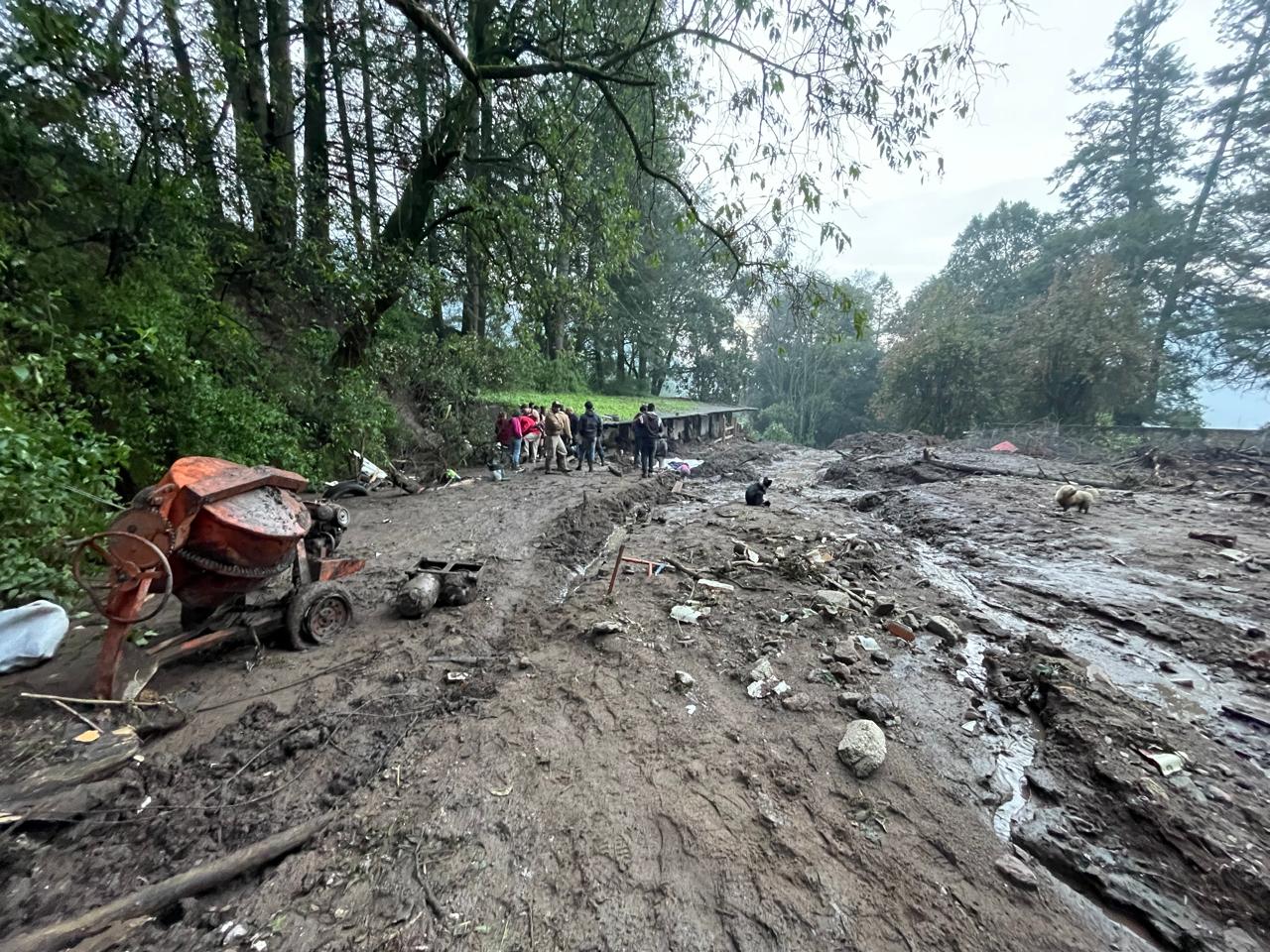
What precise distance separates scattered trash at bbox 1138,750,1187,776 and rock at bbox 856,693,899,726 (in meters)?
1.40

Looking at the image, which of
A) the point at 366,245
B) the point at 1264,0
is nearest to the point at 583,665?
the point at 366,245

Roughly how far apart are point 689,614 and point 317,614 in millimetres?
3368

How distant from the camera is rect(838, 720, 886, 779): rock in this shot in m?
2.87

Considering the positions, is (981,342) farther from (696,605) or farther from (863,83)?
(696,605)

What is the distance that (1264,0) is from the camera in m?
23.3

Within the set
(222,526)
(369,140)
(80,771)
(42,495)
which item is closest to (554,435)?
(369,140)

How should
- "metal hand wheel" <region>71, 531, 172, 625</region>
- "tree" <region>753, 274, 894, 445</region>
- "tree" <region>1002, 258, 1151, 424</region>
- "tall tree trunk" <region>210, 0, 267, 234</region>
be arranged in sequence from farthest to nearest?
"tree" <region>753, 274, 894, 445</region> → "tree" <region>1002, 258, 1151, 424</region> → "tall tree trunk" <region>210, 0, 267, 234</region> → "metal hand wheel" <region>71, 531, 172, 625</region>

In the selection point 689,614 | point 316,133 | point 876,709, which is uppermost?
point 316,133

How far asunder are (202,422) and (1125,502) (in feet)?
54.6

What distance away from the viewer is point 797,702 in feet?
11.4

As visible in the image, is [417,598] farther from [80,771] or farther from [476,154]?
[476,154]

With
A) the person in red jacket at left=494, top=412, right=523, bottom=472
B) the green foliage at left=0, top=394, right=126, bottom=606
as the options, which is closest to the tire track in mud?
the green foliage at left=0, top=394, right=126, bottom=606

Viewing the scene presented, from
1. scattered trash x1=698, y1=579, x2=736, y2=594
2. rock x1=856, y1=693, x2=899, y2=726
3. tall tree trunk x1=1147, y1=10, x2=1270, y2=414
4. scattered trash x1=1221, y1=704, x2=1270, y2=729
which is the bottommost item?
scattered trash x1=1221, y1=704, x2=1270, y2=729

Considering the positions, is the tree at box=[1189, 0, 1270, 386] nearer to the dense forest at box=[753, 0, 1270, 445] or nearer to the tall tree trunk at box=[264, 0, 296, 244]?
the dense forest at box=[753, 0, 1270, 445]
